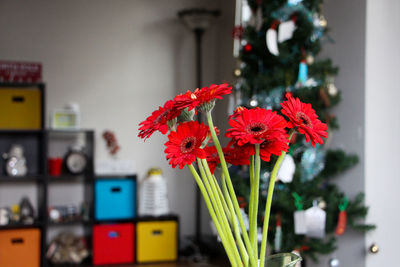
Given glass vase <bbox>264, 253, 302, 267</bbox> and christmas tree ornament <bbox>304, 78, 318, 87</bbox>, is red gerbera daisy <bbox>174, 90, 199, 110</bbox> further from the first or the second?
christmas tree ornament <bbox>304, 78, 318, 87</bbox>

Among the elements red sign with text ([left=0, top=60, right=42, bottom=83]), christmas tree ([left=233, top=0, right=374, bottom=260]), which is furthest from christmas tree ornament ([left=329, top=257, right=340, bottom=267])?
red sign with text ([left=0, top=60, right=42, bottom=83])

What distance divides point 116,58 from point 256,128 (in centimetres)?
384

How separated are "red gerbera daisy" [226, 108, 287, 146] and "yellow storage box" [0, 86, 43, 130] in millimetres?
3474

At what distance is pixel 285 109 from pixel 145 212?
355 centimetres

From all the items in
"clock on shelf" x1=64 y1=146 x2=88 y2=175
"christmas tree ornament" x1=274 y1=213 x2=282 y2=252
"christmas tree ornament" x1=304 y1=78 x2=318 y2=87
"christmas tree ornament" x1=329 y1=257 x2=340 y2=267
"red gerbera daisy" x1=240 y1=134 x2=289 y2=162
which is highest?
"christmas tree ornament" x1=304 y1=78 x2=318 y2=87

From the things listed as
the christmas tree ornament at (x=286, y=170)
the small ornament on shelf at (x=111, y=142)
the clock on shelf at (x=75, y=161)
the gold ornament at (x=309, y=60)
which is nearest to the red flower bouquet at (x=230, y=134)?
the christmas tree ornament at (x=286, y=170)

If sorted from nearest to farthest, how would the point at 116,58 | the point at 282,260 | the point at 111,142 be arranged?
1. the point at 282,260
2. the point at 111,142
3. the point at 116,58

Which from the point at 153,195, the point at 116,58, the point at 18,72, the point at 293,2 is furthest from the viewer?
the point at 116,58

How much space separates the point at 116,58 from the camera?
4434 millimetres

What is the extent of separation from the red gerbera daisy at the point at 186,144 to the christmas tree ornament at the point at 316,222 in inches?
70.7

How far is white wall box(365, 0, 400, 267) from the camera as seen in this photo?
2643 mm

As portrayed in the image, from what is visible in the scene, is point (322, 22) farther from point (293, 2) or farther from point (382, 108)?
point (382, 108)

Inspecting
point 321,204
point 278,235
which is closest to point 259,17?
point 321,204

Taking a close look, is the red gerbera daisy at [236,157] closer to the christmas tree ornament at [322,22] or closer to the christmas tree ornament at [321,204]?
the christmas tree ornament at [321,204]
